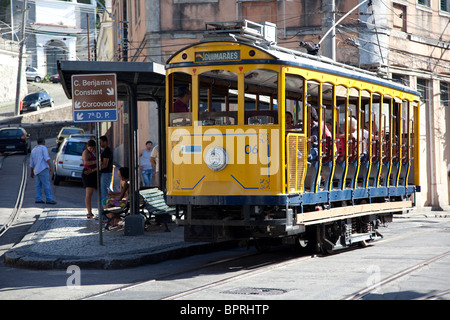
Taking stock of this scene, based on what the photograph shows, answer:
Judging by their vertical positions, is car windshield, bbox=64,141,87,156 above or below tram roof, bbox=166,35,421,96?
below

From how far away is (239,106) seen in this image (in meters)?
10.6

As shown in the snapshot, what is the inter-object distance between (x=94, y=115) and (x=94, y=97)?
29 cm

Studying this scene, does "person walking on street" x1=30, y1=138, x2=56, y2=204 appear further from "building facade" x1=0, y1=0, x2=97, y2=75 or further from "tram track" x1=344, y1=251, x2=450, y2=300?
"building facade" x1=0, y1=0, x2=97, y2=75

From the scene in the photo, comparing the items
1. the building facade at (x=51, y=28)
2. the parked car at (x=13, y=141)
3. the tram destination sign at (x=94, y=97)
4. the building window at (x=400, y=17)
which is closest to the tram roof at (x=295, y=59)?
the tram destination sign at (x=94, y=97)

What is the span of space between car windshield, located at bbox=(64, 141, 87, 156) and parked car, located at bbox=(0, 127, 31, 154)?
13201 millimetres

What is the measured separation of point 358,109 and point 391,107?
6.05ft

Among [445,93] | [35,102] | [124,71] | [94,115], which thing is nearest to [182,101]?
[94,115]

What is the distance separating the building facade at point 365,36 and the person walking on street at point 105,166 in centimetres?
907

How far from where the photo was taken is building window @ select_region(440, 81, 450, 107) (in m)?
28.2

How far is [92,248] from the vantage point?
12.1 meters

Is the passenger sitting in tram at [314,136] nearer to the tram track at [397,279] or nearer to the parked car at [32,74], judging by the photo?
the tram track at [397,279]

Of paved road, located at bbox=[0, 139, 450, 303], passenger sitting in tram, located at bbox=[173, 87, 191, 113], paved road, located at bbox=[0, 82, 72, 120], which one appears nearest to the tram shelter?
passenger sitting in tram, located at bbox=[173, 87, 191, 113]

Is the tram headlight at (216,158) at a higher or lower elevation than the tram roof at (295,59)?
lower

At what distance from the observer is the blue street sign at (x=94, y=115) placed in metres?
12.0
